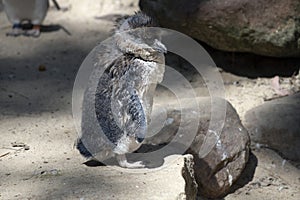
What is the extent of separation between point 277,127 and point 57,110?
1.56 metres

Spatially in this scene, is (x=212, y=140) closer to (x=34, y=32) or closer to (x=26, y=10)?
(x=34, y=32)

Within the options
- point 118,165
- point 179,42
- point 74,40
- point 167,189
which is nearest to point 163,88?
point 179,42

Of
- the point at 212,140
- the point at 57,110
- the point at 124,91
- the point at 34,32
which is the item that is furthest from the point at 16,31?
the point at 124,91

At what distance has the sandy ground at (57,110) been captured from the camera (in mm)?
3186

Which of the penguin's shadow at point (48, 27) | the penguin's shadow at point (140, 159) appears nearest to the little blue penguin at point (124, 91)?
the penguin's shadow at point (140, 159)

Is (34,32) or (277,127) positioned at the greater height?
(277,127)

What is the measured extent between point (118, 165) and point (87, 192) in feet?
1.18

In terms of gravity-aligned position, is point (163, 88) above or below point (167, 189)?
below

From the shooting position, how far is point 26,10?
593cm

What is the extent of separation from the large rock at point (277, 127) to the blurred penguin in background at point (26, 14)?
249 centimetres

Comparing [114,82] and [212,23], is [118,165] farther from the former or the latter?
[212,23]

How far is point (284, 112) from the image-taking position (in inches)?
170

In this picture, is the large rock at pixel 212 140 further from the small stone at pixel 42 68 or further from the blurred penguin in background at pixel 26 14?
the blurred penguin in background at pixel 26 14

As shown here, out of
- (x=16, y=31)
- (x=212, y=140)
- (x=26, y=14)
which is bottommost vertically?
(x=16, y=31)
